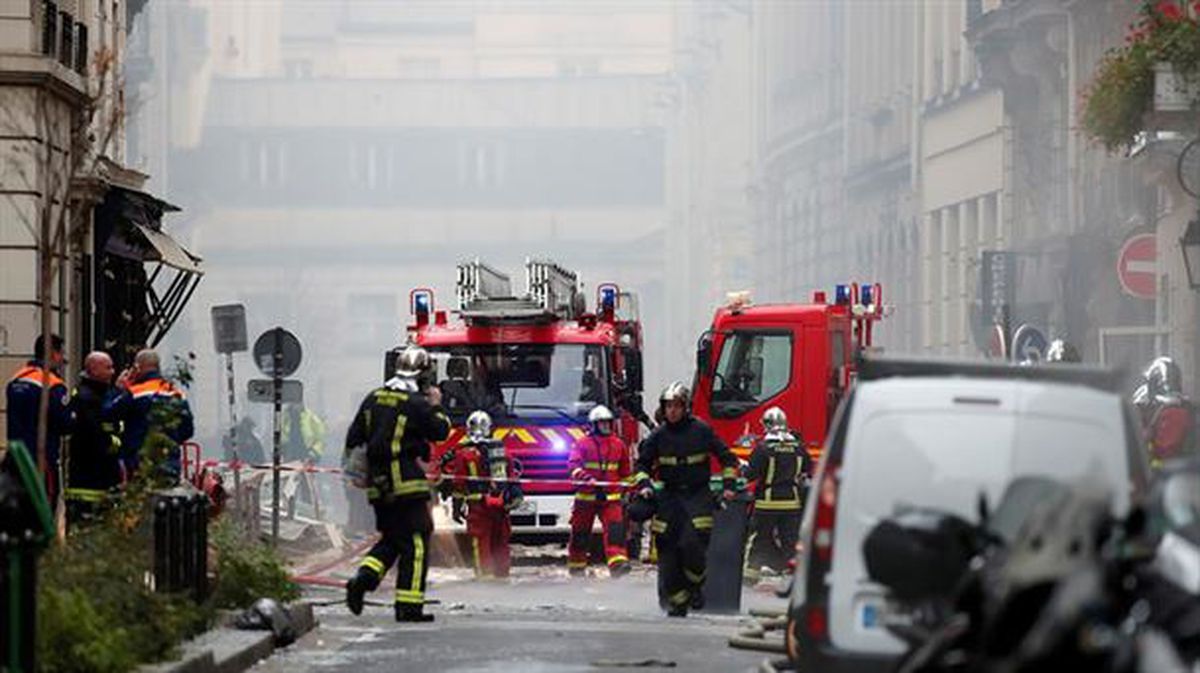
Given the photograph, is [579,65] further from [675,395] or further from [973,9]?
[675,395]

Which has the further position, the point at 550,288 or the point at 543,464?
the point at 550,288

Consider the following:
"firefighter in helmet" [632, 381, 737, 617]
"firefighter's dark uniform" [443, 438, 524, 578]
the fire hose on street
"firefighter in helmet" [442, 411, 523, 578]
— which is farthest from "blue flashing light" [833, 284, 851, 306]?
the fire hose on street

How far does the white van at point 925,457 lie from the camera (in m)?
12.6

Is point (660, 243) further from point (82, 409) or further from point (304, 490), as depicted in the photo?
point (82, 409)

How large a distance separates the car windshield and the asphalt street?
5214mm

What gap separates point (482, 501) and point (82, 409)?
864 centimetres

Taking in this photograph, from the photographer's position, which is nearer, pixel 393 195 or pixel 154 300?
pixel 154 300

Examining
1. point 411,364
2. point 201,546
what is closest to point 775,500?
point 411,364

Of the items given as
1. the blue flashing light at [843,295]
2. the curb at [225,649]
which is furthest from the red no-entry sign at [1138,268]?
the curb at [225,649]

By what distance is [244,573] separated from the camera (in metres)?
21.2

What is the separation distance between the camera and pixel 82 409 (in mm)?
22438

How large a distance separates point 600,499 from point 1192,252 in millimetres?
6930

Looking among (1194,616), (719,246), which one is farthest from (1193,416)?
(719,246)

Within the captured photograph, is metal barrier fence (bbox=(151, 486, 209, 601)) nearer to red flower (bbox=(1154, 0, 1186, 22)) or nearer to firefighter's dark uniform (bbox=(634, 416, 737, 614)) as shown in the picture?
firefighter's dark uniform (bbox=(634, 416, 737, 614))
